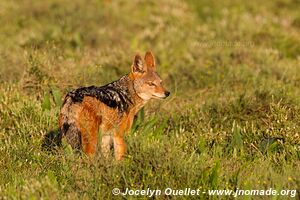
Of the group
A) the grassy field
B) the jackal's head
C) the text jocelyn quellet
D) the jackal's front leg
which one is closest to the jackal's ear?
the jackal's head

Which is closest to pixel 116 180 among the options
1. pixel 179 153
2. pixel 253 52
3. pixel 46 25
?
pixel 179 153

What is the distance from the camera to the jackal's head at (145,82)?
7.78 meters

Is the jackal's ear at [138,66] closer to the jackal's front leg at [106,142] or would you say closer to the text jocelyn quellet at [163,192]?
the jackal's front leg at [106,142]

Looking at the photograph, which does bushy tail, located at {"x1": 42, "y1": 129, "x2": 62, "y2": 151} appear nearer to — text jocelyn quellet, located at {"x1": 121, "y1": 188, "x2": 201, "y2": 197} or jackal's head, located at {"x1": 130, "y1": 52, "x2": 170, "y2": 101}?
jackal's head, located at {"x1": 130, "y1": 52, "x2": 170, "y2": 101}

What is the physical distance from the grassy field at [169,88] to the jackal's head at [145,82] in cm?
33

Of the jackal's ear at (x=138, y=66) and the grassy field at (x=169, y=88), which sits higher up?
the jackal's ear at (x=138, y=66)

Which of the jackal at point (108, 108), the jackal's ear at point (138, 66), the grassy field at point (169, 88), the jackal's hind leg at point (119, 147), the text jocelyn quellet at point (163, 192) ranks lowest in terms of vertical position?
the grassy field at point (169, 88)

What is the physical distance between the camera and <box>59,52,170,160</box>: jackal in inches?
256

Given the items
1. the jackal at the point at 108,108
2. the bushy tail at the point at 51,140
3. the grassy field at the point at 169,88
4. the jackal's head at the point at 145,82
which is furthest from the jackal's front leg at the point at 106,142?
the jackal's head at the point at 145,82

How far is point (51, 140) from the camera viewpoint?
23.5ft

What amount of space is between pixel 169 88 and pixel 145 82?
267cm

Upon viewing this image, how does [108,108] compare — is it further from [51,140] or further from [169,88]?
[169,88]

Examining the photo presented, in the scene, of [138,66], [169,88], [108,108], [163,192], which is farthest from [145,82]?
[169,88]

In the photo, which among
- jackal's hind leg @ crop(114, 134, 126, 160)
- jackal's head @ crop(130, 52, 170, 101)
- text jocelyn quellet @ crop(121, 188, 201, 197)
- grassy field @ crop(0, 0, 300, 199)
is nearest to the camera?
text jocelyn quellet @ crop(121, 188, 201, 197)
